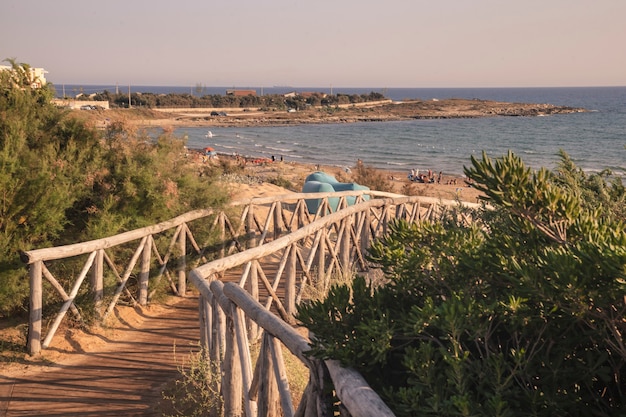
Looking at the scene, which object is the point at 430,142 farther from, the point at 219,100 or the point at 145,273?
the point at 219,100

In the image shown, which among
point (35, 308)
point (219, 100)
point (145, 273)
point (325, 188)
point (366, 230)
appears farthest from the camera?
point (219, 100)

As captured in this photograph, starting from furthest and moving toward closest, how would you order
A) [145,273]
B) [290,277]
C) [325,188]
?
1. [325,188]
2. [145,273]
3. [290,277]

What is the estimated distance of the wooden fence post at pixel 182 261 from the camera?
8594 mm

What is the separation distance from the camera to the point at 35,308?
6281 millimetres

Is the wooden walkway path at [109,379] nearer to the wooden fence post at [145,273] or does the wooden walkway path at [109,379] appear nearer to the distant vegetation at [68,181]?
the wooden fence post at [145,273]

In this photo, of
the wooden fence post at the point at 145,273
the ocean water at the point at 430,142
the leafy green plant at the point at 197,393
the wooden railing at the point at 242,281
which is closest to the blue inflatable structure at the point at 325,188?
the wooden railing at the point at 242,281

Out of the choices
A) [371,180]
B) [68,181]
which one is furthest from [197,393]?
[371,180]

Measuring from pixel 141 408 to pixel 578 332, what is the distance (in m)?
4.02

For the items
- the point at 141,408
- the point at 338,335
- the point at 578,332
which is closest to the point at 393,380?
the point at 338,335

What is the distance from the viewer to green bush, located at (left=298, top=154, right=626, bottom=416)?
77.9 inches

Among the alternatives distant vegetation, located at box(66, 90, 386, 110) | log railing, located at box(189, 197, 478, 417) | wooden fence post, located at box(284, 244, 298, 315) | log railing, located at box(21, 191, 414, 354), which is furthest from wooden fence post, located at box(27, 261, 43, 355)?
distant vegetation, located at box(66, 90, 386, 110)

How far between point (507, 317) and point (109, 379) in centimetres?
459

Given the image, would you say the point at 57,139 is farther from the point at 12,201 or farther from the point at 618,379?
the point at 618,379

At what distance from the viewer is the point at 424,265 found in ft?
9.34
